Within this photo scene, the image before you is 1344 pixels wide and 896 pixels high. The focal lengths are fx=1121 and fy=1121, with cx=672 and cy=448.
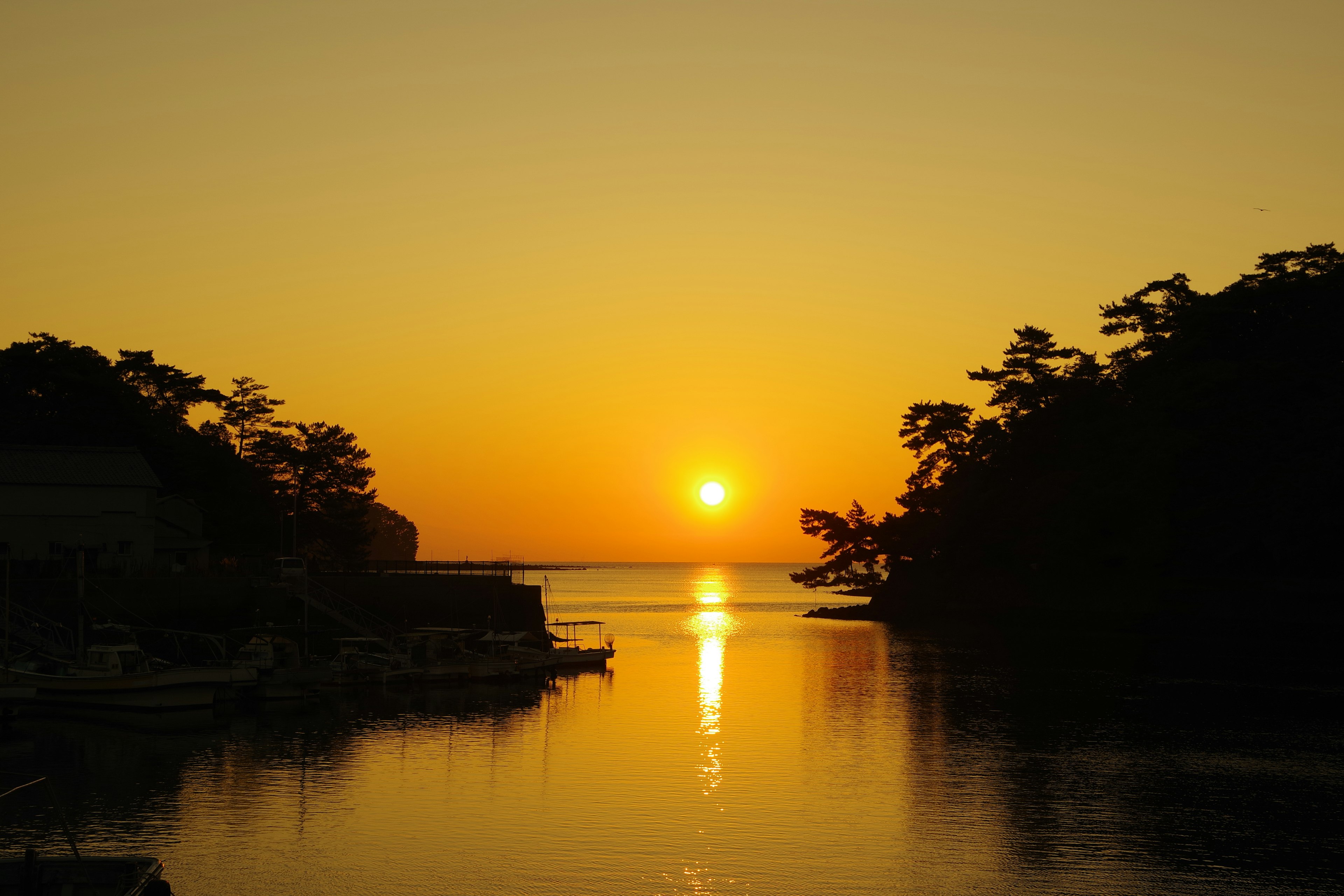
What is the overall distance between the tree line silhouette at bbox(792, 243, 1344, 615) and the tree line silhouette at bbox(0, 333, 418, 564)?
6504cm

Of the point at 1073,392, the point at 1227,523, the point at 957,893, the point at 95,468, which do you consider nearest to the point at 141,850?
the point at 957,893

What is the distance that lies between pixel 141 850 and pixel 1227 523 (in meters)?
82.7

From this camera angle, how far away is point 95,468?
72875mm

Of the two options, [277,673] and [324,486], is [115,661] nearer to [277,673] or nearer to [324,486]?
[277,673]

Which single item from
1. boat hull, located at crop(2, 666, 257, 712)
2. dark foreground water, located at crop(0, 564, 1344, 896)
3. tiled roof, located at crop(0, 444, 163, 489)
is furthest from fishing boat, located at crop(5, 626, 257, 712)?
tiled roof, located at crop(0, 444, 163, 489)

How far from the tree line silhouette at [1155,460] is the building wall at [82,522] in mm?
77053

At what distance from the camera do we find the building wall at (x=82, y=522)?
227 feet

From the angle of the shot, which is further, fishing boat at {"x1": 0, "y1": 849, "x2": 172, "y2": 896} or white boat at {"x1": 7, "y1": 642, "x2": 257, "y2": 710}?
white boat at {"x1": 7, "y1": 642, "x2": 257, "y2": 710}

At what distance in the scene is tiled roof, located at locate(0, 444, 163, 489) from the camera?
70.2 metres

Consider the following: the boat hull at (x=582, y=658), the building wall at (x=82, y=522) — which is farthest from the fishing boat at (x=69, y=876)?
the boat hull at (x=582, y=658)

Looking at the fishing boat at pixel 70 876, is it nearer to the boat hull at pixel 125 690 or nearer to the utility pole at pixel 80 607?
the boat hull at pixel 125 690

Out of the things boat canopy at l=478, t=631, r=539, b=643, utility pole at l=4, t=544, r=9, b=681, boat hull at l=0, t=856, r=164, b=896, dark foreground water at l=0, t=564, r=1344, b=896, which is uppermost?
utility pole at l=4, t=544, r=9, b=681

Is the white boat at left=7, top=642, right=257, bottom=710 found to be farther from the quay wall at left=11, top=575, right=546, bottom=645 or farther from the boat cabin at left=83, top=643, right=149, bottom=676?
the quay wall at left=11, top=575, right=546, bottom=645

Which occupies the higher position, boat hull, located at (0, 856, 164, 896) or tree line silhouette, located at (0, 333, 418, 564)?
tree line silhouette, located at (0, 333, 418, 564)
